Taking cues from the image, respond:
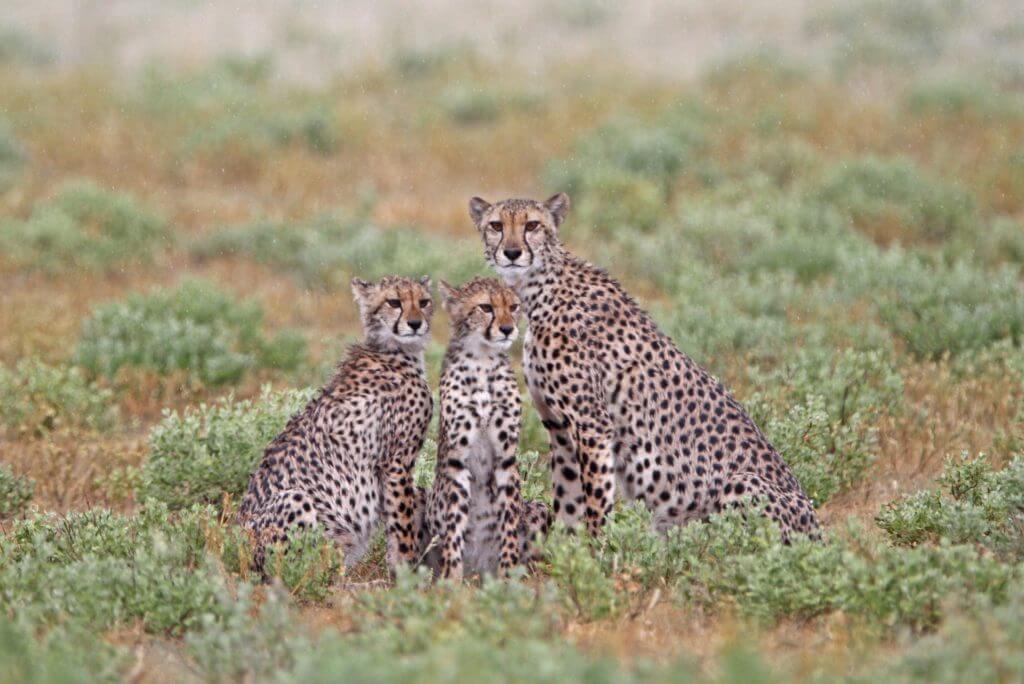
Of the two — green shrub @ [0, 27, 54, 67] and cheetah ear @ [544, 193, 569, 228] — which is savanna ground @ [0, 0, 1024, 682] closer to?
green shrub @ [0, 27, 54, 67]

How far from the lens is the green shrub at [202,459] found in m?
6.36

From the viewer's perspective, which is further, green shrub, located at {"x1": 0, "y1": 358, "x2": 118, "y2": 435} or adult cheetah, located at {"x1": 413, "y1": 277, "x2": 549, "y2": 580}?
green shrub, located at {"x1": 0, "y1": 358, "x2": 118, "y2": 435}

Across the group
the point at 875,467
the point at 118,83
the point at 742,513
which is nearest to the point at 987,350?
the point at 875,467

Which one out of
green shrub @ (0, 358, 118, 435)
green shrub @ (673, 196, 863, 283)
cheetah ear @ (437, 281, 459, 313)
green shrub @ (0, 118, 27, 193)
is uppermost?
green shrub @ (0, 118, 27, 193)

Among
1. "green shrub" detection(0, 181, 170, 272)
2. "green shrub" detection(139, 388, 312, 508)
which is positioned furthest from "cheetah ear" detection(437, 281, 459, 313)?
"green shrub" detection(0, 181, 170, 272)

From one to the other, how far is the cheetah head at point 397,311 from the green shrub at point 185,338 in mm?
2549

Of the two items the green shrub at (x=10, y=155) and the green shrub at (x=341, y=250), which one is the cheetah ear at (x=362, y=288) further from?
the green shrub at (x=10, y=155)

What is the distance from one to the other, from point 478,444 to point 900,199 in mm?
7469

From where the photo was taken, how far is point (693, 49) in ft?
62.5

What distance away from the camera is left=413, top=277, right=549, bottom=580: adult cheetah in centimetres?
537

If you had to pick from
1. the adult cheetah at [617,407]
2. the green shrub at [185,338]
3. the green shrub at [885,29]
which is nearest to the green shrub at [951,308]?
the adult cheetah at [617,407]

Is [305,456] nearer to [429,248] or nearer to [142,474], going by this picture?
[142,474]

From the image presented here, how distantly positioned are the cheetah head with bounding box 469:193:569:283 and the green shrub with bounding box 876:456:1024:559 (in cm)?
160

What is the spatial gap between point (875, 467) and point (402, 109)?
956 cm
